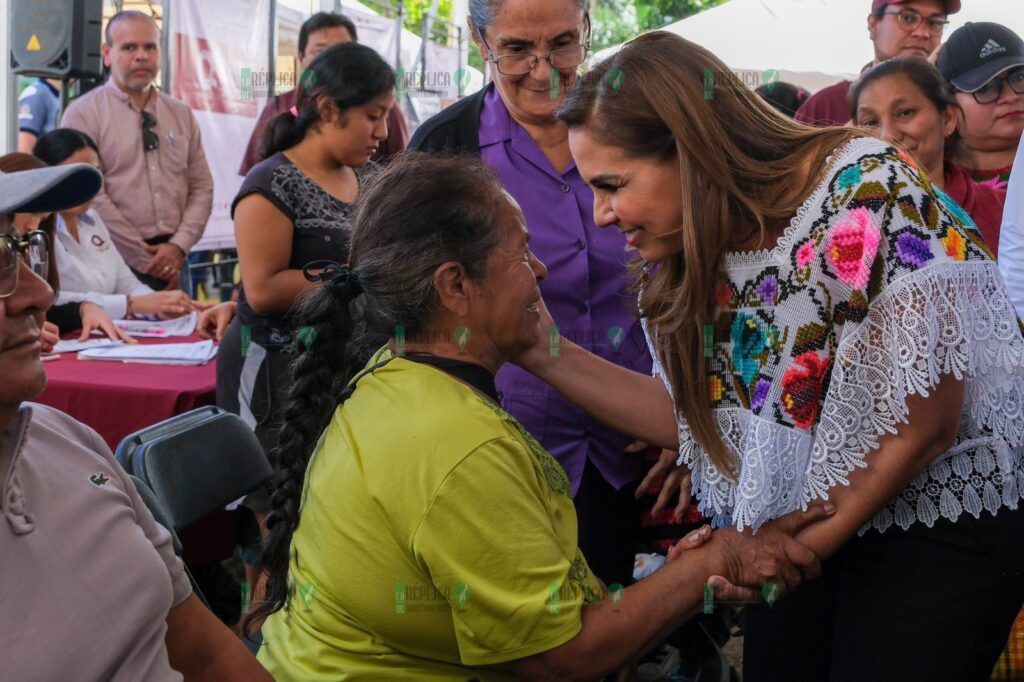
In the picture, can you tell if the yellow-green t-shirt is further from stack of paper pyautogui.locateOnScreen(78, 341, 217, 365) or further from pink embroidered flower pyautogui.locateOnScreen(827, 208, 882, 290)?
stack of paper pyautogui.locateOnScreen(78, 341, 217, 365)

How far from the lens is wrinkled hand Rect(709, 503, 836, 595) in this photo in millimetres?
1745

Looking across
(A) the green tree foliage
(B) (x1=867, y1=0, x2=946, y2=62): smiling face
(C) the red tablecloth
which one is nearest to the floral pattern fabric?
(C) the red tablecloth

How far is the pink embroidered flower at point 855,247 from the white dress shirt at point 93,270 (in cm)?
355

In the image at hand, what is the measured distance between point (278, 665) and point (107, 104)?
16.3ft

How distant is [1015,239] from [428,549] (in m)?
1.59

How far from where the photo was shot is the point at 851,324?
1.64 metres

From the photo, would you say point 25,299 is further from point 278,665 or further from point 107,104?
point 107,104

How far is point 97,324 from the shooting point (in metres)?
4.24

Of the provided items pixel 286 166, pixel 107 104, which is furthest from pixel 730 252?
pixel 107 104

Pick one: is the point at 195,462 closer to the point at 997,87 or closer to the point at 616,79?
the point at 616,79

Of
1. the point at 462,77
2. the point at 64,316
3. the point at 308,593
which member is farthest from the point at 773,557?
the point at 462,77

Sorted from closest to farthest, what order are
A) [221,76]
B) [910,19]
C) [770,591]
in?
[770,591] < [910,19] < [221,76]

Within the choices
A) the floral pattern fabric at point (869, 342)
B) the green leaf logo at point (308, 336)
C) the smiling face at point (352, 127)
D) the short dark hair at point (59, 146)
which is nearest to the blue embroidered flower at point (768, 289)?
the floral pattern fabric at point (869, 342)

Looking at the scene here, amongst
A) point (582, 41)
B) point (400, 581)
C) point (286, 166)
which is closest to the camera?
point (400, 581)
